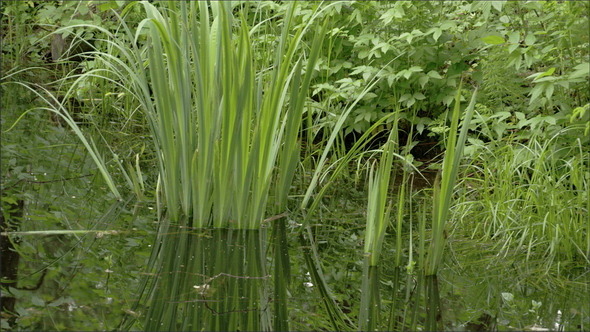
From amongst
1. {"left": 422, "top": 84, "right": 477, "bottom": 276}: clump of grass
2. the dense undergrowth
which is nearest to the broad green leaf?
the dense undergrowth

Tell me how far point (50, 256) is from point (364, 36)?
268 centimetres

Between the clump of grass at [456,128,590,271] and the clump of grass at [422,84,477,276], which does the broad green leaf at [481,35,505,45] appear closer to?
the clump of grass at [456,128,590,271]

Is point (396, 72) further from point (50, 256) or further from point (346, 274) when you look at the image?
point (50, 256)

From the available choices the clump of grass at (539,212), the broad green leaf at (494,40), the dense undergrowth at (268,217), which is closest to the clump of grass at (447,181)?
the dense undergrowth at (268,217)

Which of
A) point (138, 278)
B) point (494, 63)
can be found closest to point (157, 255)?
point (138, 278)

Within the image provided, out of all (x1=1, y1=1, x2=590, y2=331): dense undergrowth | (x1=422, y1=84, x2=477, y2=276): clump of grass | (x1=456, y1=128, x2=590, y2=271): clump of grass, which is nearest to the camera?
(x1=1, y1=1, x2=590, y2=331): dense undergrowth

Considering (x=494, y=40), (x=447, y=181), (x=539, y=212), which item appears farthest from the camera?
(x=494, y=40)

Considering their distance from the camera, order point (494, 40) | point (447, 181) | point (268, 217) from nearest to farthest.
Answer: point (447, 181) < point (268, 217) < point (494, 40)

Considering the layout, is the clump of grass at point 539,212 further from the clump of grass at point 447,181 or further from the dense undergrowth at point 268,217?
the clump of grass at point 447,181

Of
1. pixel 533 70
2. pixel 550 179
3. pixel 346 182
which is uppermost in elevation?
pixel 533 70

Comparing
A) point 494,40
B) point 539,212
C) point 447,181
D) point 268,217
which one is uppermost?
point 494,40

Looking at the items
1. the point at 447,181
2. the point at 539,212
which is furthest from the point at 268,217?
the point at 539,212

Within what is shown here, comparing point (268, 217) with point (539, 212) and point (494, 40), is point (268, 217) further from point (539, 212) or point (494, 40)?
point (494, 40)

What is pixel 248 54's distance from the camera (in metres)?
2.89
